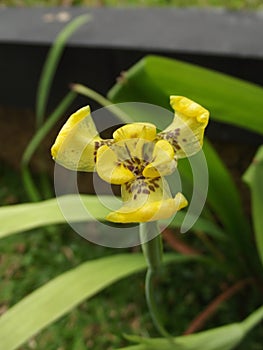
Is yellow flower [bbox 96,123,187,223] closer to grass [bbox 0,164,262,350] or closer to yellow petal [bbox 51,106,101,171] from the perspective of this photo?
yellow petal [bbox 51,106,101,171]

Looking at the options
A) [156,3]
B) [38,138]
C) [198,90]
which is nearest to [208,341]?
[198,90]

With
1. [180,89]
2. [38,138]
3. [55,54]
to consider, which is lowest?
[38,138]

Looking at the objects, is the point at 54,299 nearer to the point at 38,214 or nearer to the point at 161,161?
the point at 38,214

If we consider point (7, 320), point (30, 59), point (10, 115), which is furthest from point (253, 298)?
point (10, 115)

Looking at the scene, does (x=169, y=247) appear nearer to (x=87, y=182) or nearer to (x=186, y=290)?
(x=186, y=290)

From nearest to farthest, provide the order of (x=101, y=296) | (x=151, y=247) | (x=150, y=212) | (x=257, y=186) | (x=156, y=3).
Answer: (x=150, y=212), (x=151, y=247), (x=257, y=186), (x=101, y=296), (x=156, y=3)

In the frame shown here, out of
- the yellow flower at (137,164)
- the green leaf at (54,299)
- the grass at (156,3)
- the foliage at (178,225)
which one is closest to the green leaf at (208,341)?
the foliage at (178,225)
